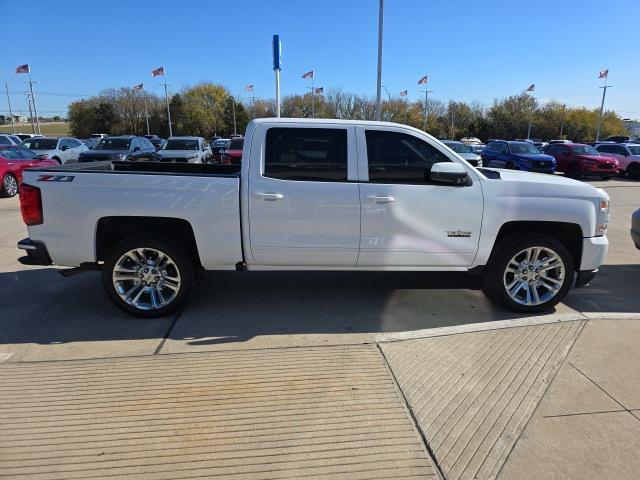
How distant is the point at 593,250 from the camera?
4500mm

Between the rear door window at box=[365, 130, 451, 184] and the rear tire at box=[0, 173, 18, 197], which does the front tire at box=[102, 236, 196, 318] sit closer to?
the rear door window at box=[365, 130, 451, 184]

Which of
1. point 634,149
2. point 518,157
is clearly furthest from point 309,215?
point 634,149

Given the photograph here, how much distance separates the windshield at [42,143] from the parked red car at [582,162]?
77.9 feet

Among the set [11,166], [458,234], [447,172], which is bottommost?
[458,234]

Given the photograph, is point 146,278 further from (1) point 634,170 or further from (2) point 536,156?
(1) point 634,170

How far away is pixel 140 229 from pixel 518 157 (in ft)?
65.1

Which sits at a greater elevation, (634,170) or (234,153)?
(234,153)

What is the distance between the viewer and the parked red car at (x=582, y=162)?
2094 cm

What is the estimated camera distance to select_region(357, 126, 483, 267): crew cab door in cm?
425

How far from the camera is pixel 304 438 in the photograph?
8.82 ft

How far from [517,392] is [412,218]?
1.79m

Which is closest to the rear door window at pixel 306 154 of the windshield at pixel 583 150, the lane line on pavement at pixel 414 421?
the lane line on pavement at pixel 414 421

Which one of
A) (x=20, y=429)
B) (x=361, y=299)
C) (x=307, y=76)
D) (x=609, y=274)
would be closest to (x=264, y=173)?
(x=361, y=299)

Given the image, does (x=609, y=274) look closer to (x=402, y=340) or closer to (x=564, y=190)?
(x=564, y=190)
